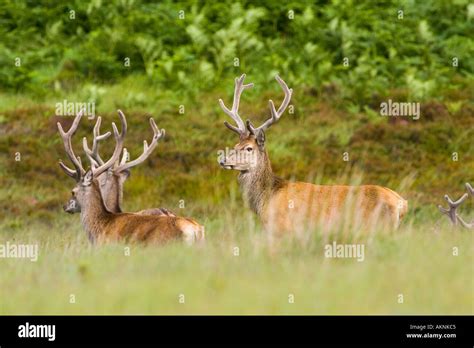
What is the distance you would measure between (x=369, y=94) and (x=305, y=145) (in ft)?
9.15

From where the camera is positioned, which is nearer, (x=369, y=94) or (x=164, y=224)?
(x=164, y=224)

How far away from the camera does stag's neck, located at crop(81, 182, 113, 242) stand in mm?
13359

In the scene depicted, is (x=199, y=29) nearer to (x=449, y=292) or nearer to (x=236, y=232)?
(x=236, y=232)

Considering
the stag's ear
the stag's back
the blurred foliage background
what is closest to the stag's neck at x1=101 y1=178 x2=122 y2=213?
the stag's ear

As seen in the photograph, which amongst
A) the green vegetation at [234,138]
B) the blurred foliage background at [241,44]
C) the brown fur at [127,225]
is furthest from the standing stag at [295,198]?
the blurred foliage background at [241,44]

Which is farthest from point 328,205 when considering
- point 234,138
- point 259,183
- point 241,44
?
point 241,44

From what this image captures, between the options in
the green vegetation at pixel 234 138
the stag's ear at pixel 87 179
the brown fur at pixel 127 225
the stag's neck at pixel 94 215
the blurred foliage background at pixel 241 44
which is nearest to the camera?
the green vegetation at pixel 234 138

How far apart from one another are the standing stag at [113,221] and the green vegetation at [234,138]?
1.32 ft

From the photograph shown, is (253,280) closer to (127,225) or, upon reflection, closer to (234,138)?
Result: (127,225)

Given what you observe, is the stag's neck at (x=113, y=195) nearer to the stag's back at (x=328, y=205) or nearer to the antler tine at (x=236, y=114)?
the antler tine at (x=236, y=114)

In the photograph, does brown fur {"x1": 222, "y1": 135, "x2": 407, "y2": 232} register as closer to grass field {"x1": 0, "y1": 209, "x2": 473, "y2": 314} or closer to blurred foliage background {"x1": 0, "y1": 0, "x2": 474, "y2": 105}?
grass field {"x1": 0, "y1": 209, "x2": 473, "y2": 314}

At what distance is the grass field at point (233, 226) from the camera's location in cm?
855

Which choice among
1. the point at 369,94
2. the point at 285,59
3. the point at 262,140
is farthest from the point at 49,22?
the point at 262,140

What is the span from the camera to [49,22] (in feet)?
95.1
